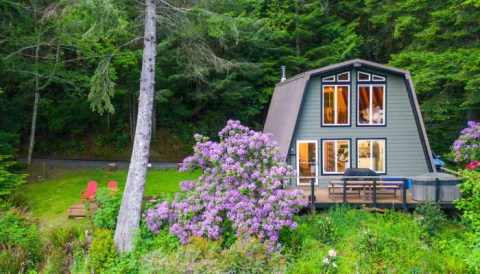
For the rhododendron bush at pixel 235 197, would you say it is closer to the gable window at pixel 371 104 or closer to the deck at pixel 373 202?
the deck at pixel 373 202

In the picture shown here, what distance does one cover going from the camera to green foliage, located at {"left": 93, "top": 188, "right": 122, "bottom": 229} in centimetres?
960

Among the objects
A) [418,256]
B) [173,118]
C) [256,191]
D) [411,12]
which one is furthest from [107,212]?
[411,12]

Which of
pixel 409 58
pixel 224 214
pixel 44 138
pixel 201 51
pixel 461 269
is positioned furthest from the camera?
pixel 44 138

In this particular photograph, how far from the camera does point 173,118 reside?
22078 mm

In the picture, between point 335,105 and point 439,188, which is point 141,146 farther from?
point 439,188

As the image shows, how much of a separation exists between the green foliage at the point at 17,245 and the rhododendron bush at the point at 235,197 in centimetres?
269

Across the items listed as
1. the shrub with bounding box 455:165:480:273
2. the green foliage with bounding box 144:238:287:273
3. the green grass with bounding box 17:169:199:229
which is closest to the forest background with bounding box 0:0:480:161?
the green grass with bounding box 17:169:199:229

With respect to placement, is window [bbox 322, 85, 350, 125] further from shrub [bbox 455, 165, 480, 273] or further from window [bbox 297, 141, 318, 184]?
shrub [bbox 455, 165, 480, 273]

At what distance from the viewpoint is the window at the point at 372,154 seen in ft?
39.5

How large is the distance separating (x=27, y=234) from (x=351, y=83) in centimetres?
986

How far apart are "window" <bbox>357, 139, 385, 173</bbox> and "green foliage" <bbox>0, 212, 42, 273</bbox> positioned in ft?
30.1

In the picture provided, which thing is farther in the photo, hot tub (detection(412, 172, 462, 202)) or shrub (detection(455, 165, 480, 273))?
hot tub (detection(412, 172, 462, 202))

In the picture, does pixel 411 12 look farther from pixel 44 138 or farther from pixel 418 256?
pixel 44 138

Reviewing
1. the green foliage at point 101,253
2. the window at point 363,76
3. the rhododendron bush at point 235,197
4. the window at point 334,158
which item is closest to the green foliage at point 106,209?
the green foliage at point 101,253
